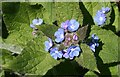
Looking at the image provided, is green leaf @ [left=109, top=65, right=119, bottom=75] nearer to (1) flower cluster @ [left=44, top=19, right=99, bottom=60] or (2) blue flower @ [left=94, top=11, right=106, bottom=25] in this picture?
(2) blue flower @ [left=94, top=11, right=106, bottom=25]

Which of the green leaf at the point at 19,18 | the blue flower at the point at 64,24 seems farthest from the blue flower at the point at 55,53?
the green leaf at the point at 19,18

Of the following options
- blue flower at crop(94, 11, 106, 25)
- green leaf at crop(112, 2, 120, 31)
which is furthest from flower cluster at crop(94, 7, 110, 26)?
green leaf at crop(112, 2, 120, 31)

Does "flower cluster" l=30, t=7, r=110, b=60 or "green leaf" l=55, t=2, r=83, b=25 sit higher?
"green leaf" l=55, t=2, r=83, b=25

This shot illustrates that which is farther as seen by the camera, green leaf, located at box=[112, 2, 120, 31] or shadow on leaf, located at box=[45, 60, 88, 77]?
green leaf, located at box=[112, 2, 120, 31]

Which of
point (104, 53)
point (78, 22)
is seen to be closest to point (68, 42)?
point (78, 22)

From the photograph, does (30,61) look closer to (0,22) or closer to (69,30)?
(69,30)

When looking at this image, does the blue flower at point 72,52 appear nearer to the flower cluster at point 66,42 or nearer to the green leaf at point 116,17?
the flower cluster at point 66,42
